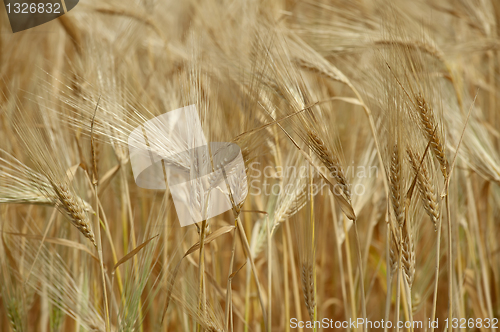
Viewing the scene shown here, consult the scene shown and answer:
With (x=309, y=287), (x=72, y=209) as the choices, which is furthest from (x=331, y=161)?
(x=72, y=209)

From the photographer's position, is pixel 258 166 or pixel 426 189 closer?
pixel 426 189

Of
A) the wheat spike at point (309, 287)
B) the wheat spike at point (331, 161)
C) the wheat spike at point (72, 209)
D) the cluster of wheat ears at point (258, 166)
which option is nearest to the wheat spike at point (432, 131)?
the cluster of wheat ears at point (258, 166)

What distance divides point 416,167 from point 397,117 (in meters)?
0.08

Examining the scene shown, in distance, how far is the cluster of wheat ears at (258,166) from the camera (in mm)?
445

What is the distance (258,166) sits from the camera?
24.9 inches

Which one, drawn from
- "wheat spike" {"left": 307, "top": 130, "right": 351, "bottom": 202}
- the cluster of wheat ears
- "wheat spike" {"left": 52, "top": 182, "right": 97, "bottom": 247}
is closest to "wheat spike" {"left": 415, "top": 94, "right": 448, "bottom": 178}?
the cluster of wheat ears

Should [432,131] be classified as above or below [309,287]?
above

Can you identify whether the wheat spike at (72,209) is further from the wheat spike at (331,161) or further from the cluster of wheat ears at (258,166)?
the wheat spike at (331,161)

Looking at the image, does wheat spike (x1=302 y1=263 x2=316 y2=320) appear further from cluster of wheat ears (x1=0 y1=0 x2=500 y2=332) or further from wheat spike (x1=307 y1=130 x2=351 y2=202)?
wheat spike (x1=307 y1=130 x2=351 y2=202)

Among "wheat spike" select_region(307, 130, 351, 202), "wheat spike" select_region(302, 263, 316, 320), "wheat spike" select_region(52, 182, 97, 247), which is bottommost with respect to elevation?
"wheat spike" select_region(302, 263, 316, 320)

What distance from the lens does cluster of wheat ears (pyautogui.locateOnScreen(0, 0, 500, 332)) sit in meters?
0.44

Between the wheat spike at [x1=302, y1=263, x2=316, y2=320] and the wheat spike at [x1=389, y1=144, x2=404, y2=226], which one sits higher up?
the wheat spike at [x1=389, y1=144, x2=404, y2=226]

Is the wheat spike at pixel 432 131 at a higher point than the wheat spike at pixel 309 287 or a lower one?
higher

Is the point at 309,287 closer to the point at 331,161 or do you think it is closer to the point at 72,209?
the point at 331,161
